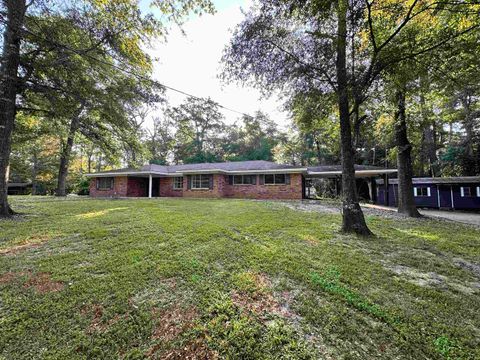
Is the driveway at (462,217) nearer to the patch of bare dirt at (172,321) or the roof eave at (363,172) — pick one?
the roof eave at (363,172)

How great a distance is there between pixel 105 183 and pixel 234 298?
830 inches

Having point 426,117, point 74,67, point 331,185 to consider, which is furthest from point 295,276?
point 331,185

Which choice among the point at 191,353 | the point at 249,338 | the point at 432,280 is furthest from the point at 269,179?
the point at 191,353

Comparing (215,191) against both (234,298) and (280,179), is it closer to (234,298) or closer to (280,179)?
(280,179)

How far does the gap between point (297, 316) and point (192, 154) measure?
101 ft

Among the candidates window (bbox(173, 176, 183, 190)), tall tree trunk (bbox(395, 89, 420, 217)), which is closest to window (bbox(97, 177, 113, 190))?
window (bbox(173, 176, 183, 190))

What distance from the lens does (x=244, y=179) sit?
56.0 feet

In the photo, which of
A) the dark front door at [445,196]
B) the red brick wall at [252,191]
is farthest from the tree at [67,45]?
the dark front door at [445,196]

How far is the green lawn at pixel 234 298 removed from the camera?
1.93m

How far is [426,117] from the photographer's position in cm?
943

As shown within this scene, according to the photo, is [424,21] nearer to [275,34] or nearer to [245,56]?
[275,34]

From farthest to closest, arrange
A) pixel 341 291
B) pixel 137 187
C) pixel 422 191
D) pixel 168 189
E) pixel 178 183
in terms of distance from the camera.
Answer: pixel 137 187 < pixel 168 189 < pixel 178 183 < pixel 422 191 < pixel 341 291

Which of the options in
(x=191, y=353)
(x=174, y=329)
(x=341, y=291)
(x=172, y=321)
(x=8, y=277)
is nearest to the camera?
(x=191, y=353)

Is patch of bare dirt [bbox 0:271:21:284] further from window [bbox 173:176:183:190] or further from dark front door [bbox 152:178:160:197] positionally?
dark front door [bbox 152:178:160:197]
